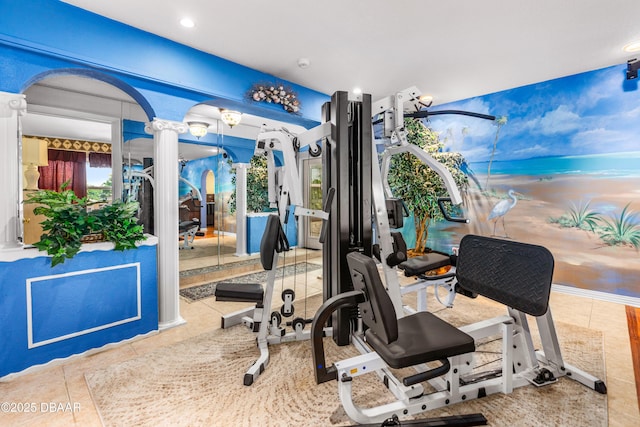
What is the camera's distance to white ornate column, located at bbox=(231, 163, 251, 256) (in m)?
4.73

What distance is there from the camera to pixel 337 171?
2.40 meters

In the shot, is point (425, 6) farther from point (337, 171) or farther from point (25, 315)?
point (25, 315)

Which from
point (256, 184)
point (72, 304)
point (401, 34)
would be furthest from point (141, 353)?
point (401, 34)

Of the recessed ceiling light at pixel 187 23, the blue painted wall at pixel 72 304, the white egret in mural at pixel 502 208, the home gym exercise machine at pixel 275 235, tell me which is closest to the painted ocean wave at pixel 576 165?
the white egret in mural at pixel 502 208

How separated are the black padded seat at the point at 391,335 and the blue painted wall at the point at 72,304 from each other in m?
2.04

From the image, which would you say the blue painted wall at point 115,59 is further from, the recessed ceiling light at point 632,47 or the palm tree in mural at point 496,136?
the recessed ceiling light at point 632,47

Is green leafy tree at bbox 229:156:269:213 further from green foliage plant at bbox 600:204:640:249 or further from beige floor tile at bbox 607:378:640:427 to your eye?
green foliage plant at bbox 600:204:640:249

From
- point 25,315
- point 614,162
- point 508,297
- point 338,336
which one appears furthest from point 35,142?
point 614,162

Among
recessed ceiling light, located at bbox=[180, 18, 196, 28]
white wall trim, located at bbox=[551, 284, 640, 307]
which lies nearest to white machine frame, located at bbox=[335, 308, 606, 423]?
white wall trim, located at bbox=[551, 284, 640, 307]

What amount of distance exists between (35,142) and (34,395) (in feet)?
6.00

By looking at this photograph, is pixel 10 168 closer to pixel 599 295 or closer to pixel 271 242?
pixel 271 242

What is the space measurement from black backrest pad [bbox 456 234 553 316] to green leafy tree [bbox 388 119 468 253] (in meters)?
2.04

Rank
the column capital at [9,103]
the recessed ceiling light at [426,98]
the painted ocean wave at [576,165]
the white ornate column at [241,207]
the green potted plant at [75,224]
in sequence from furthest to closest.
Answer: the white ornate column at [241,207] < the recessed ceiling light at [426,98] < the painted ocean wave at [576,165] < the green potted plant at [75,224] < the column capital at [9,103]

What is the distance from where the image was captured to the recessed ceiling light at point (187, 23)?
8.04ft
